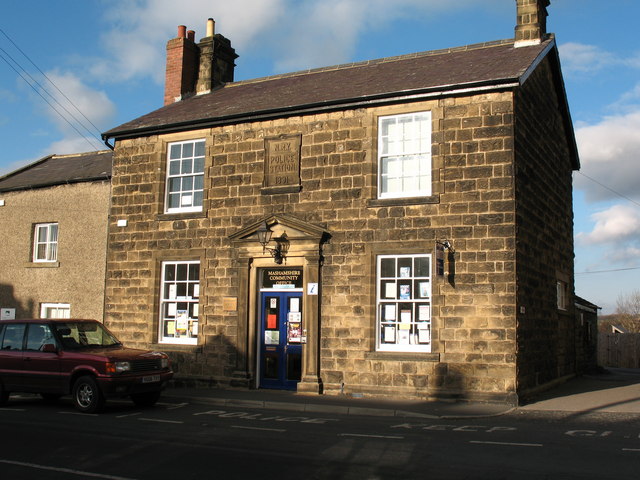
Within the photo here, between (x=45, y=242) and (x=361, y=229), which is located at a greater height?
(x=45, y=242)

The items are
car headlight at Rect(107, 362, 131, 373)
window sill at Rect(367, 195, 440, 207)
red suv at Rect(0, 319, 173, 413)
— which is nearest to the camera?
car headlight at Rect(107, 362, 131, 373)

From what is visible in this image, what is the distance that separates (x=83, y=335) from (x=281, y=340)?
4.60m

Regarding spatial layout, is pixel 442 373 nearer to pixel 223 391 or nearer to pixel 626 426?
pixel 626 426

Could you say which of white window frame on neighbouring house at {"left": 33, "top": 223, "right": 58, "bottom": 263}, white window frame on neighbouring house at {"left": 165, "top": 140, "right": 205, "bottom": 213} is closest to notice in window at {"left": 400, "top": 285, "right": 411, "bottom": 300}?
white window frame on neighbouring house at {"left": 165, "top": 140, "right": 205, "bottom": 213}

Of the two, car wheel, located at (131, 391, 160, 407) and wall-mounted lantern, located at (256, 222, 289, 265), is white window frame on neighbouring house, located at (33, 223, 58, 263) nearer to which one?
wall-mounted lantern, located at (256, 222, 289, 265)

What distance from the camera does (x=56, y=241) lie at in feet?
69.4

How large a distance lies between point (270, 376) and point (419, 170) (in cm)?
602

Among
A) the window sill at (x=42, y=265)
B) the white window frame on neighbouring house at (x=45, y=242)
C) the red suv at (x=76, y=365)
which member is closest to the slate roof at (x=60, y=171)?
the white window frame on neighbouring house at (x=45, y=242)

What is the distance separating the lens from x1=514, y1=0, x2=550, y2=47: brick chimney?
1644cm

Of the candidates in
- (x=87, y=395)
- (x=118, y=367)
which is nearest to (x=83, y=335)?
(x=87, y=395)

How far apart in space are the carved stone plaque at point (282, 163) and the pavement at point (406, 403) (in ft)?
16.1

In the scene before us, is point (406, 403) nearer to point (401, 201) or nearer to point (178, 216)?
point (401, 201)

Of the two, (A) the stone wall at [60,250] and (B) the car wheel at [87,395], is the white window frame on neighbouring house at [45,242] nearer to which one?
(A) the stone wall at [60,250]

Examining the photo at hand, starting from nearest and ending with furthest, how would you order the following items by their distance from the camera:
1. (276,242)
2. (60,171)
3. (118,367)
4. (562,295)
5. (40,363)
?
1. (118,367)
2. (40,363)
3. (276,242)
4. (562,295)
5. (60,171)
